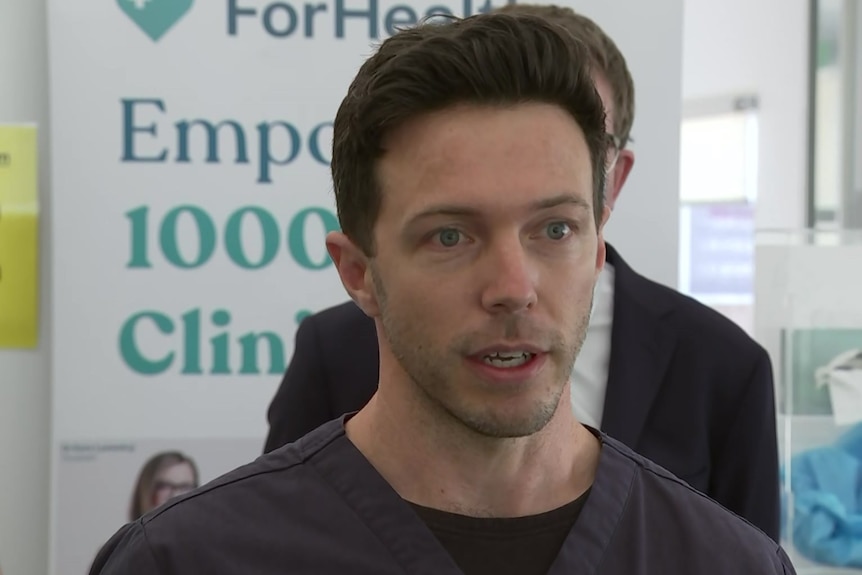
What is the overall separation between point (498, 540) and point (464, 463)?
0.07m

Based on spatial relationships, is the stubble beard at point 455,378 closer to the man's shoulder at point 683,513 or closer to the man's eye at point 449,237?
the man's eye at point 449,237

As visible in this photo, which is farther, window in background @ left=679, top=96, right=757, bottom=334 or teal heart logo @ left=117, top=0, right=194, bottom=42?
window in background @ left=679, top=96, right=757, bottom=334

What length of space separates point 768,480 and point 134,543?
2.93ft

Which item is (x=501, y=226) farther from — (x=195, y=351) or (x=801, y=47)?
(x=801, y=47)

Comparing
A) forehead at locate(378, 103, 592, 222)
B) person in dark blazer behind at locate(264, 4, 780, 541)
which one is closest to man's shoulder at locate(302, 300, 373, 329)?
person in dark blazer behind at locate(264, 4, 780, 541)

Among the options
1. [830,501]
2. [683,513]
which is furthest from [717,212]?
[683,513]

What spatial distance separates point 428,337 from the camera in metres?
0.98

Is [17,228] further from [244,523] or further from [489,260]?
[489,260]

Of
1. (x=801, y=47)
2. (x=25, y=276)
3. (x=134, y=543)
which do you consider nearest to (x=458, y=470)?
(x=134, y=543)

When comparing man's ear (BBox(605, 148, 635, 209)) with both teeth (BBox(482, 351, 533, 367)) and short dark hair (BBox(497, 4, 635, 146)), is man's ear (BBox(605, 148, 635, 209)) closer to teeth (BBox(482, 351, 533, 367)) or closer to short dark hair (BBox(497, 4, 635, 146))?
short dark hair (BBox(497, 4, 635, 146))

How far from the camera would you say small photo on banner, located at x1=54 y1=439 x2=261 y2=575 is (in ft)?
6.84

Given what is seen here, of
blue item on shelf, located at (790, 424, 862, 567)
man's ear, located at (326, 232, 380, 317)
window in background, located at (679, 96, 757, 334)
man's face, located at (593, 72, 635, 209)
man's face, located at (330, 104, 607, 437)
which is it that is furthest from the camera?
window in background, located at (679, 96, 757, 334)

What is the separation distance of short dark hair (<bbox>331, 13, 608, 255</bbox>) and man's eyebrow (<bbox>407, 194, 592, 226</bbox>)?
2.4 inches

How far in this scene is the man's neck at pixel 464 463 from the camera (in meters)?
1.04
